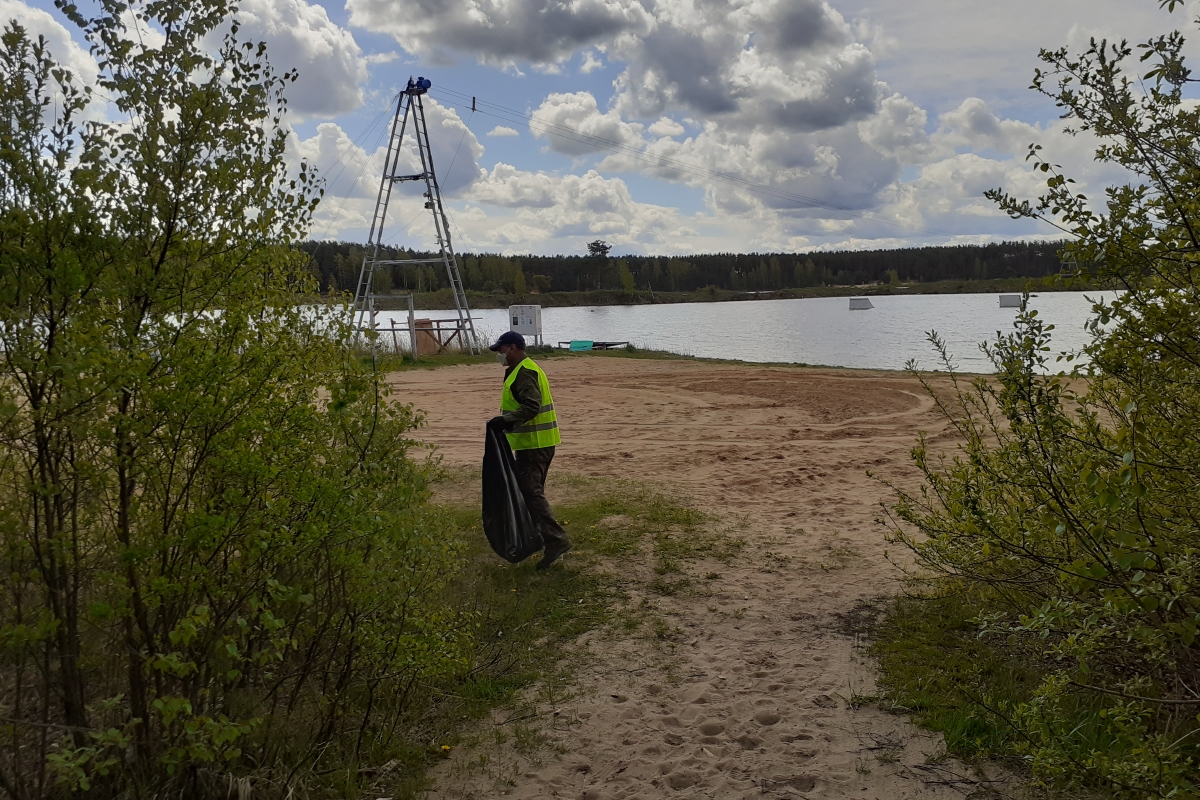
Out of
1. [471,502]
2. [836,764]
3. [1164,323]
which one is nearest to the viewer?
[1164,323]

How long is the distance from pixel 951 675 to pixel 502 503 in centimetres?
377

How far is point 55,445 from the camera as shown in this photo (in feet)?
9.54

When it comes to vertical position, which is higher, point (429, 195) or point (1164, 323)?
point (429, 195)

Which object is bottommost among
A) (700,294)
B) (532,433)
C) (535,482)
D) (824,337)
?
(535,482)

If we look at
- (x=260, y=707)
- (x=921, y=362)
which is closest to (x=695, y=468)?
(x=260, y=707)

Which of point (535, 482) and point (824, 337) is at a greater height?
point (824, 337)

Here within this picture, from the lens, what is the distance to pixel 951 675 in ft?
16.1

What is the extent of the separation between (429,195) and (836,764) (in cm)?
2750

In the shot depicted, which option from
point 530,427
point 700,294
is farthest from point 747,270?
point 530,427

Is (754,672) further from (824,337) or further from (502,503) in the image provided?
(824,337)

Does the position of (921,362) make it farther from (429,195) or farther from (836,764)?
(836,764)

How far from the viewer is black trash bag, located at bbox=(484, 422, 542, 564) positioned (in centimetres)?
698

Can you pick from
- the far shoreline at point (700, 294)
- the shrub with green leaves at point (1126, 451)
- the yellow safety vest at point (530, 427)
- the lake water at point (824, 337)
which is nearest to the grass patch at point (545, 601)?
the yellow safety vest at point (530, 427)

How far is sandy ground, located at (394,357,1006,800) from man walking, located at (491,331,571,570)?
1272mm
